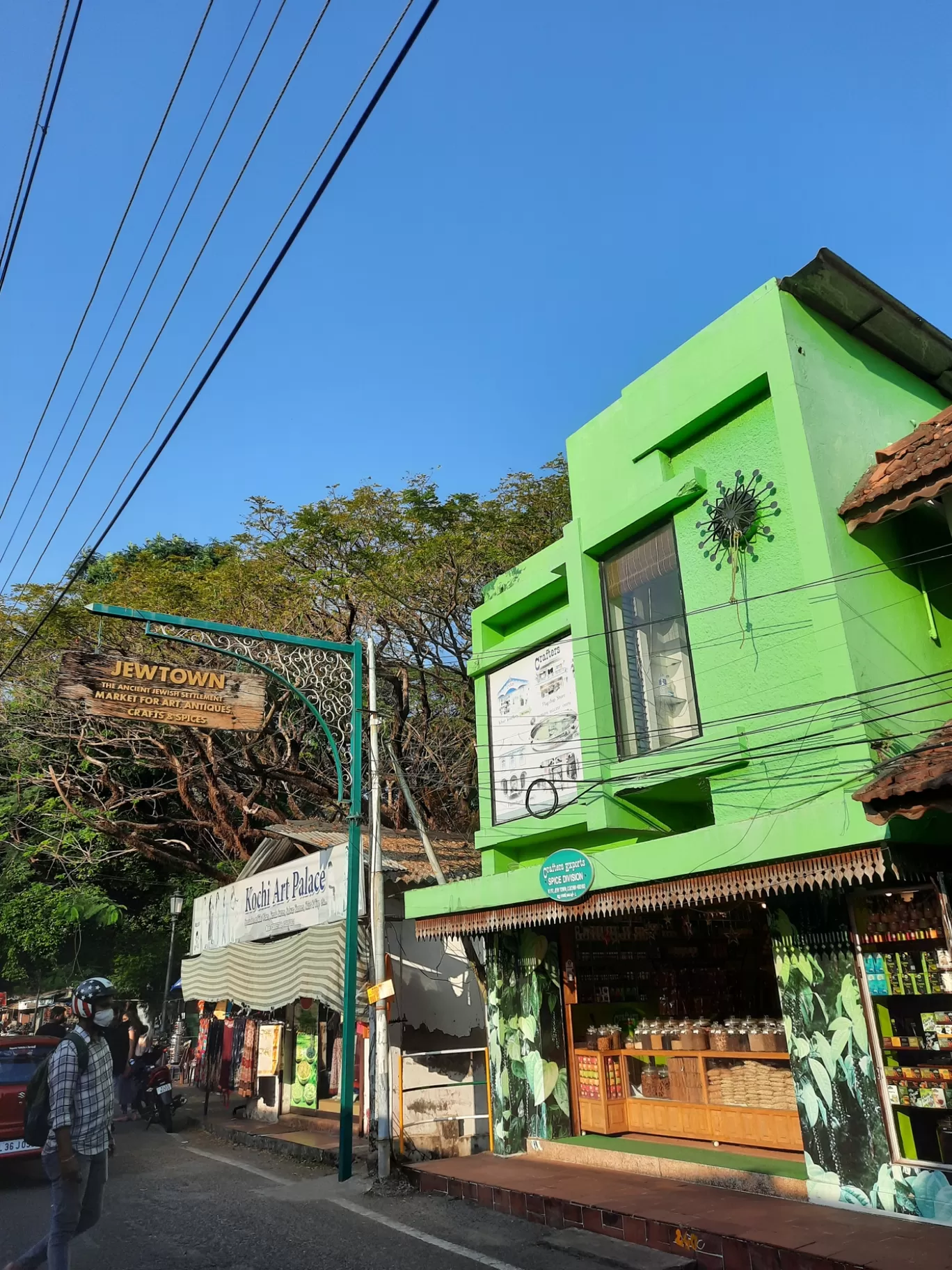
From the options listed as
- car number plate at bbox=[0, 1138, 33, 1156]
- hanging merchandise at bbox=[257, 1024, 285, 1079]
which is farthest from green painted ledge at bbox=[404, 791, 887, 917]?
hanging merchandise at bbox=[257, 1024, 285, 1079]

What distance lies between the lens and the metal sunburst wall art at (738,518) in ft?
31.8

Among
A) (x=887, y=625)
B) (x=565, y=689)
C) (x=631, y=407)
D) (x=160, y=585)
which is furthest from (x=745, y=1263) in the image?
(x=160, y=585)

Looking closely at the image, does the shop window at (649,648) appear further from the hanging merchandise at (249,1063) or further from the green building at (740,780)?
the hanging merchandise at (249,1063)

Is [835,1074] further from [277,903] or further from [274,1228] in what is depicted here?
[277,903]

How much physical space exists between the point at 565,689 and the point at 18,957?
76.8ft

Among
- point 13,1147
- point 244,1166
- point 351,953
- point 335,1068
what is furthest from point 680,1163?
point 335,1068

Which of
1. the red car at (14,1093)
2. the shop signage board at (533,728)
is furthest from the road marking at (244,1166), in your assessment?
the shop signage board at (533,728)

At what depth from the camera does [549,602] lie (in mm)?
13117

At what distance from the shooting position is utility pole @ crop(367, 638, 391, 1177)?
10688 mm

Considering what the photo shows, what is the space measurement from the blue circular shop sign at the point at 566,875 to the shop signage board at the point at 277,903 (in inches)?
140

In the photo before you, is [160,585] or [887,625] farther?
[160,585]

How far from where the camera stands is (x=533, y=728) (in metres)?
12.6

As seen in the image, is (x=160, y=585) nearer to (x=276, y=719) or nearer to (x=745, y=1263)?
(x=276, y=719)

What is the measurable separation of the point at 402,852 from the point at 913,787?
9.67 metres
